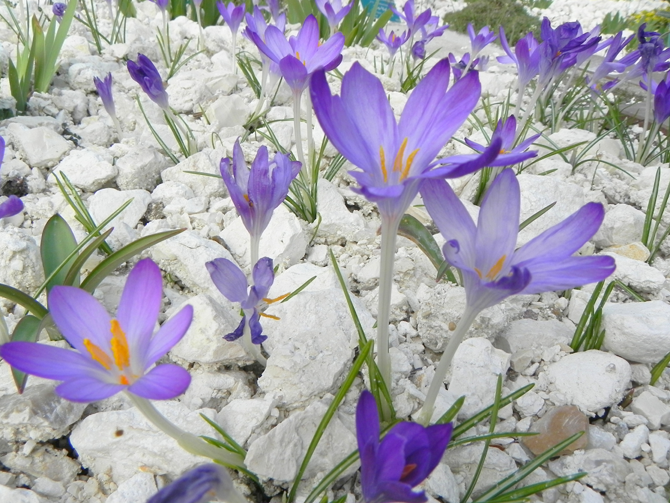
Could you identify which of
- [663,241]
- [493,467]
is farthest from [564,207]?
[493,467]

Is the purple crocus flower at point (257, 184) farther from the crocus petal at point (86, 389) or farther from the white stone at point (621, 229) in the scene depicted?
the white stone at point (621, 229)

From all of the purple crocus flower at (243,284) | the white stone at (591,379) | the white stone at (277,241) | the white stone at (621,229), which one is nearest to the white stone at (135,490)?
the purple crocus flower at (243,284)

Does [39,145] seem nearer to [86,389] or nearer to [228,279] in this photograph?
[228,279]

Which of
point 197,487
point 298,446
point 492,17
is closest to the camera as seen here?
point 197,487

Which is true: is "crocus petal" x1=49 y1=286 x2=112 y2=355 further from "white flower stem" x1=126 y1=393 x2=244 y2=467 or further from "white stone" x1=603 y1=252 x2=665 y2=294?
"white stone" x1=603 y1=252 x2=665 y2=294

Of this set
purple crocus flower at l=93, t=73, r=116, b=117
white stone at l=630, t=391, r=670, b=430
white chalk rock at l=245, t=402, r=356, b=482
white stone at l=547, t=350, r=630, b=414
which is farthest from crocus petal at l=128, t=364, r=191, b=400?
purple crocus flower at l=93, t=73, r=116, b=117

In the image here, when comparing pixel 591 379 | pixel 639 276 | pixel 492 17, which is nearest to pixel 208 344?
pixel 591 379
